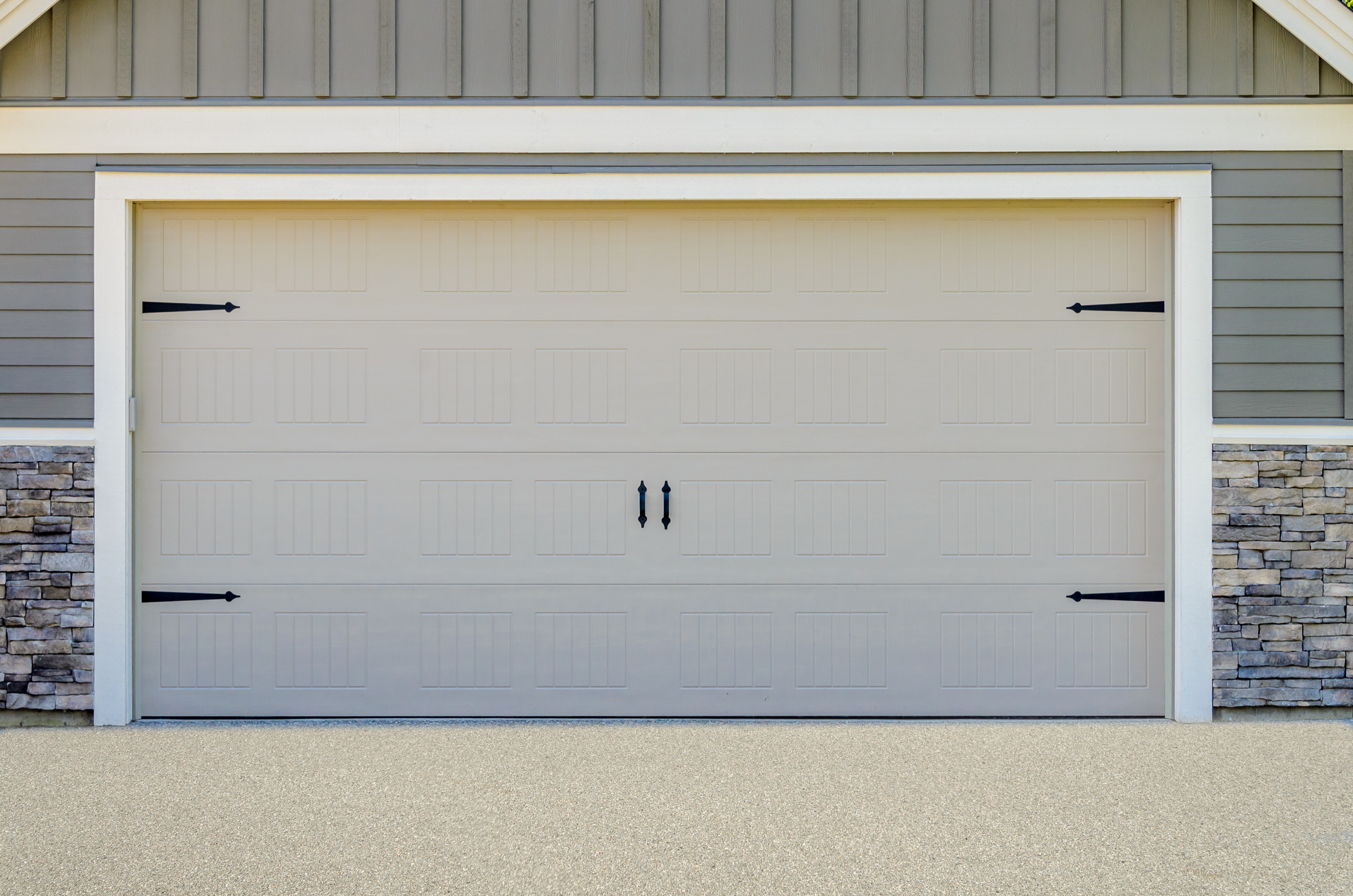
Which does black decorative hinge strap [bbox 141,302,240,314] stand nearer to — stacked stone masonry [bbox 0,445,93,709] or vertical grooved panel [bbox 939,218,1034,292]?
stacked stone masonry [bbox 0,445,93,709]

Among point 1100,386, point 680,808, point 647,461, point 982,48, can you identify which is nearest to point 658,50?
point 982,48

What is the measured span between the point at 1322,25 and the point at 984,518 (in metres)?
2.50

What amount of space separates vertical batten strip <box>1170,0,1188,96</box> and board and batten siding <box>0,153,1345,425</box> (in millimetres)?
305

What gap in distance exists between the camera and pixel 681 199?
15.3 feet

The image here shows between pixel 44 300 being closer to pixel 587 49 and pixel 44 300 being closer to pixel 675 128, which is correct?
pixel 587 49

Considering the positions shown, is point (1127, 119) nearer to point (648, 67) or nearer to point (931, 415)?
point (931, 415)

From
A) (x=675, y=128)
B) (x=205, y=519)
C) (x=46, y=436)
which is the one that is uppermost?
(x=675, y=128)

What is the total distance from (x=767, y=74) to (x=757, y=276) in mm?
870

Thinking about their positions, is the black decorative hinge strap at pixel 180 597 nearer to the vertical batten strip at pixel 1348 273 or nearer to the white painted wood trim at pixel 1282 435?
the white painted wood trim at pixel 1282 435

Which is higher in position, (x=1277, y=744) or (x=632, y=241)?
(x=632, y=241)

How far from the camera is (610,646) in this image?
15.5 ft

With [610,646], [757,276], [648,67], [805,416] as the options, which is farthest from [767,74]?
[610,646]

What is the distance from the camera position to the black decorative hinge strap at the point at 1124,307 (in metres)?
4.68

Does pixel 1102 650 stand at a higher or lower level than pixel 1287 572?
lower
